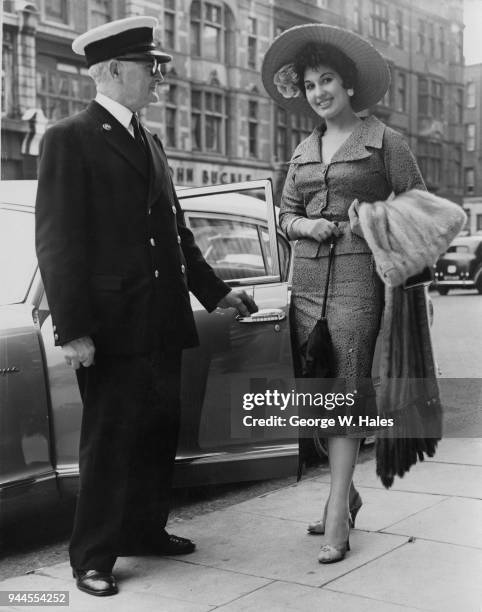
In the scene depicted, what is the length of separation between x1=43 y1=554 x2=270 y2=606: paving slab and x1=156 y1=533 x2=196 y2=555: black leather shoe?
25mm

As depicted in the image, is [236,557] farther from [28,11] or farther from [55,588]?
[28,11]

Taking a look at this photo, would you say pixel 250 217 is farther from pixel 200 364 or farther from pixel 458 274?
pixel 458 274

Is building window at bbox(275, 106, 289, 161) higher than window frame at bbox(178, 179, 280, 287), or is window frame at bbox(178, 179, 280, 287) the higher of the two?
building window at bbox(275, 106, 289, 161)

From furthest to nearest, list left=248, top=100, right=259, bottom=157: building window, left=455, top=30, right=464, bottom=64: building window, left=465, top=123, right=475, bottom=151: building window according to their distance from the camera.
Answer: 1. left=248, top=100, right=259, bottom=157: building window
2. left=465, top=123, right=475, bottom=151: building window
3. left=455, top=30, right=464, bottom=64: building window

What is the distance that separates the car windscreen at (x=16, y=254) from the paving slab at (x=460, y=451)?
A: 2110 millimetres

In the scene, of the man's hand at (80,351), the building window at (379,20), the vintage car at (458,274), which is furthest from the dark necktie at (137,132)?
the vintage car at (458,274)

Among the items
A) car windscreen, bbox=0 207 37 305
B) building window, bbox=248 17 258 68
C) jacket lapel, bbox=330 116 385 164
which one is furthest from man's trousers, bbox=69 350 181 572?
building window, bbox=248 17 258 68

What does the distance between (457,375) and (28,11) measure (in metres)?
3.56

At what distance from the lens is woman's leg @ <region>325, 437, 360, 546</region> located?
3.08m

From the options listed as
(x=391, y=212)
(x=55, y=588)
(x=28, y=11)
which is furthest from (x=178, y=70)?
(x=55, y=588)

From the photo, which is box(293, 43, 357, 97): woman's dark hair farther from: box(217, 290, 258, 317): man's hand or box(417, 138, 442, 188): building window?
box(217, 290, 258, 317): man's hand

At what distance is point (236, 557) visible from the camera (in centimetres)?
316

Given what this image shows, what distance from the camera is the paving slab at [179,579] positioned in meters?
2.80

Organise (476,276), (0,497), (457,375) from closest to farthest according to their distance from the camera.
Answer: (0,497)
(457,375)
(476,276)
